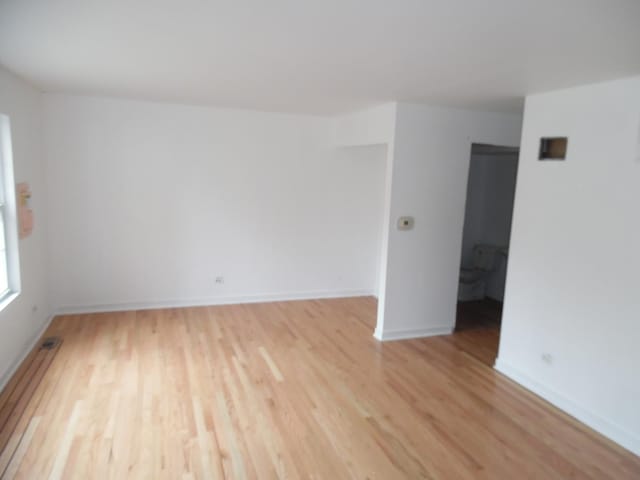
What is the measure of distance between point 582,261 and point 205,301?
4.18m

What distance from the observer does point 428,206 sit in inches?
177

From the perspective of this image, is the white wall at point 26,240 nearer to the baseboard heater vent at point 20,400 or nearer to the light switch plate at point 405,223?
the baseboard heater vent at point 20,400

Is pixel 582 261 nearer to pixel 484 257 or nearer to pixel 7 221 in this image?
pixel 484 257

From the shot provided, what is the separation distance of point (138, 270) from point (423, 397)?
3.59 metres

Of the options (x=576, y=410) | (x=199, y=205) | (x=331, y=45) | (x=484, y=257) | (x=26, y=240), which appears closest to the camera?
(x=331, y=45)

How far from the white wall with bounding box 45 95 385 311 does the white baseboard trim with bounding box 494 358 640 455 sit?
8.96 ft

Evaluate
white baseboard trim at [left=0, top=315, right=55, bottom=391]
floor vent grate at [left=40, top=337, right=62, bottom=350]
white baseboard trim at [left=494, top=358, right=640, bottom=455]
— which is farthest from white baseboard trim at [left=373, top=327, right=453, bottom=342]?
white baseboard trim at [left=0, top=315, right=55, bottom=391]

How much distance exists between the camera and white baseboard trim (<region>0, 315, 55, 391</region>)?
3304 mm

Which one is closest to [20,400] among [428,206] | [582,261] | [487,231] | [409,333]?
[409,333]

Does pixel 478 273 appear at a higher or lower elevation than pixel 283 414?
higher

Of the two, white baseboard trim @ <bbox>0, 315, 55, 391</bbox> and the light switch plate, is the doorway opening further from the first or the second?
white baseboard trim @ <bbox>0, 315, 55, 391</bbox>

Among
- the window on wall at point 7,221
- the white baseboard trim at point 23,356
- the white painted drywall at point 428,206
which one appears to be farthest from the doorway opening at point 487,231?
the window on wall at point 7,221

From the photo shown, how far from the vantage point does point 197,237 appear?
5.27 m

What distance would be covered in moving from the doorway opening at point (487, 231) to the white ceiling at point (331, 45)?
263cm
